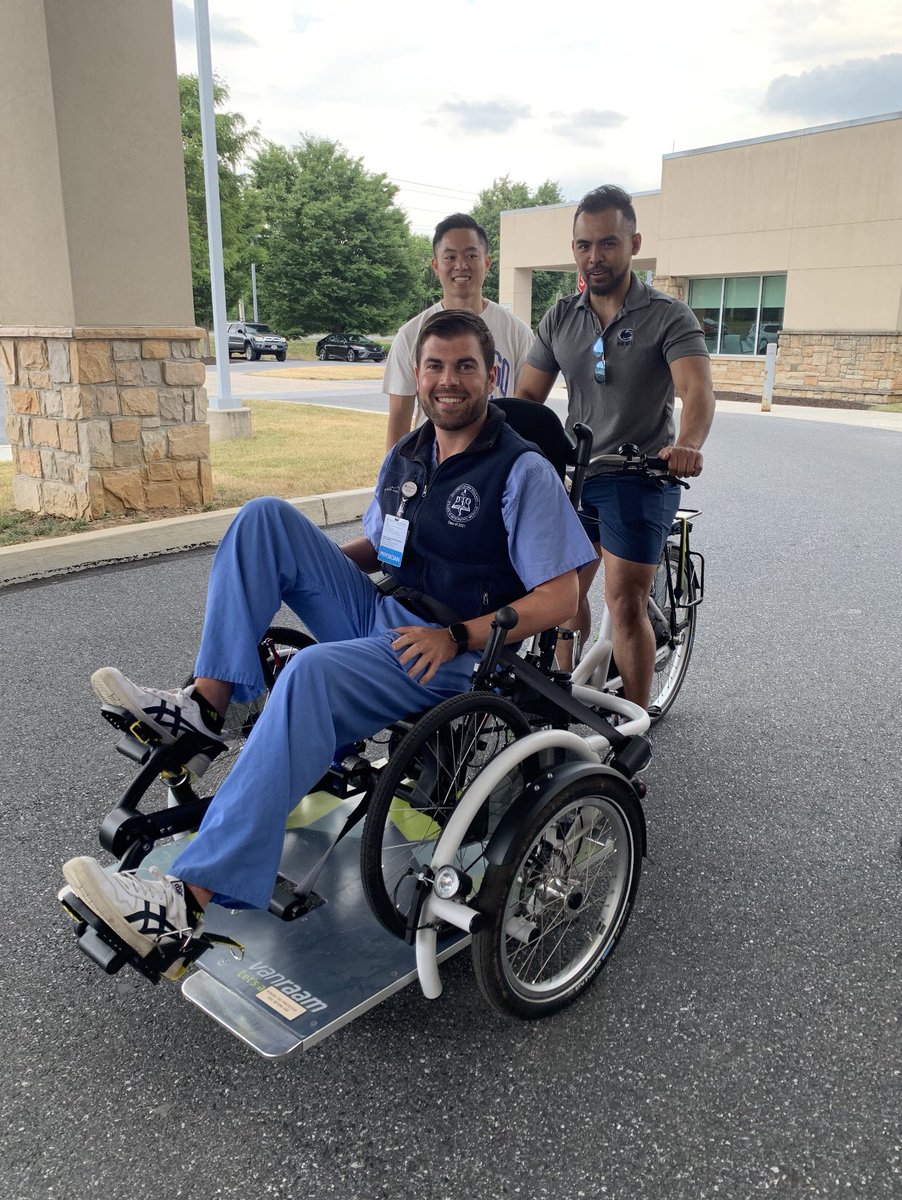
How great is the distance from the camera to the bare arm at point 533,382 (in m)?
3.57

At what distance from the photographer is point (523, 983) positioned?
7.16 feet

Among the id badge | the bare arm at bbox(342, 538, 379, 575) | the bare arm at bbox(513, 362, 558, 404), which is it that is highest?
the bare arm at bbox(513, 362, 558, 404)

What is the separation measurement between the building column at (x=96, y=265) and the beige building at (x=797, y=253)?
17.4m

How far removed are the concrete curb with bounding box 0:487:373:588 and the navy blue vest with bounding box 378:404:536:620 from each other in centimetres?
311

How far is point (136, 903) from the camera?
189 centimetres

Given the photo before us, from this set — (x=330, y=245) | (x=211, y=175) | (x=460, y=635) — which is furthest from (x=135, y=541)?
(x=330, y=245)

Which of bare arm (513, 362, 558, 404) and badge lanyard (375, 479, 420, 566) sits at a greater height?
bare arm (513, 362, 558, 404)

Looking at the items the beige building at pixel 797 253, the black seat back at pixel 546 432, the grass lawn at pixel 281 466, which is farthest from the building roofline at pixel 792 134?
the black seat back at pixel 546 432

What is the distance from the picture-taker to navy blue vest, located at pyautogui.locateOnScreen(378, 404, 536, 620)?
247 centimetres

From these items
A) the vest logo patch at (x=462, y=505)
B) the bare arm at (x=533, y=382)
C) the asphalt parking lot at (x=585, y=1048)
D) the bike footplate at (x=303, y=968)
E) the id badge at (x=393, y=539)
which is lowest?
the asphalt parking lot at (x=585, y=1048)

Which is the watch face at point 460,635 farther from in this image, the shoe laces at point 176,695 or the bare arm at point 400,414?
the bare arm at point 400,414

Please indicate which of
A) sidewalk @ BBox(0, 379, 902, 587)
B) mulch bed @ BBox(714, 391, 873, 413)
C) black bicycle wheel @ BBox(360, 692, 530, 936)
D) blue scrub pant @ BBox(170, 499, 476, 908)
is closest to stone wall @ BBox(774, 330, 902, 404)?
mulch bed @ BBox(714, 391, 873, 413)

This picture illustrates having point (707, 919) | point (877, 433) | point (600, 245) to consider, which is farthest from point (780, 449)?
point (707, 919)

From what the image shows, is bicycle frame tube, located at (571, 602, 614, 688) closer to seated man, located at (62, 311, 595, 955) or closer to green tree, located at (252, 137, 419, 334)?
seated man, located at (62, 311, 595, 955)
